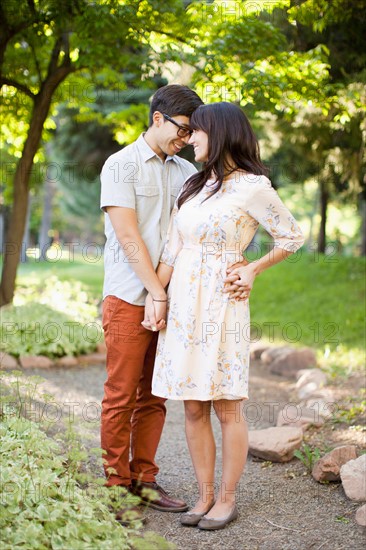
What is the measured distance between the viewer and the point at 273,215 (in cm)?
338

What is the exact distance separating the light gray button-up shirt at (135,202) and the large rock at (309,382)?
3.39 m

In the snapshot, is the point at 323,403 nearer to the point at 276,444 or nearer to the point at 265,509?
the point at 276,444

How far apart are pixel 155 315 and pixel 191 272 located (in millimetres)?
272

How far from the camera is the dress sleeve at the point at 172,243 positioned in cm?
354

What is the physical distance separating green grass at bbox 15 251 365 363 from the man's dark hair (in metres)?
4.70

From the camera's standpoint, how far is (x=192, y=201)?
3445 millimetres

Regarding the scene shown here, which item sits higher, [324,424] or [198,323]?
[198,323]

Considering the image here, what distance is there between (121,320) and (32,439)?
0.75 m

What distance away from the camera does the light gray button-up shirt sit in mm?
3469

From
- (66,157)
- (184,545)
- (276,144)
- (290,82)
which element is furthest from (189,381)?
(66,157)

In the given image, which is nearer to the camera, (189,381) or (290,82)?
(189,381)

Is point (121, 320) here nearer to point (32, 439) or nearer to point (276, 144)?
point (32, 439)

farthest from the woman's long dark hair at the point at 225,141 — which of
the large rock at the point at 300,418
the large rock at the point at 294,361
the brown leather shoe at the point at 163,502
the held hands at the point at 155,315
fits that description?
the large rock at the point at 294,361

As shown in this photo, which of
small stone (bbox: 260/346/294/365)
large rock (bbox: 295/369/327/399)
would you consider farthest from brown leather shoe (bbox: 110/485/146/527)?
small stone (bbox: 260/346/294/365)
